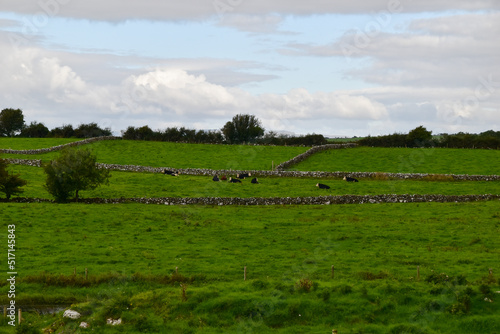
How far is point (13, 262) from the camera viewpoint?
100ft

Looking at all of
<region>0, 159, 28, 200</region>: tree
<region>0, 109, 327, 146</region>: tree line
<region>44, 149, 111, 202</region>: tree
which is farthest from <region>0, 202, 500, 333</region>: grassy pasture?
<region>0, 109, 327, 146</region>: tree line

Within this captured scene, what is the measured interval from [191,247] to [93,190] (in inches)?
1019

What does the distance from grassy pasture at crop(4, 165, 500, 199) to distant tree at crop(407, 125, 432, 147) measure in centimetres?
4576

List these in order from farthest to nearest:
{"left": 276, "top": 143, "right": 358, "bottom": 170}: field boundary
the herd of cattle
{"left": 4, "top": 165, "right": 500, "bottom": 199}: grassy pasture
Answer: {"left": 276, "top": 143, "right": 358, "bottom": 170}: field boundary
the herd of cattle
{"left": 4, "top": 165, "right": 500, "bottom": 199}: grassy pasture

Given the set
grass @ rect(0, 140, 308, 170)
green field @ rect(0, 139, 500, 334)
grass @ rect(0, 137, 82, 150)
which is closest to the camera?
green field @ rect(0, 139, 500, 334)

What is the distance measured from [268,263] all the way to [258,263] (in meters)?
0.53

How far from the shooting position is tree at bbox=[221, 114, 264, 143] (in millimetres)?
127938

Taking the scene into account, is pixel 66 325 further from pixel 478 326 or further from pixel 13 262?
pixel 478 326

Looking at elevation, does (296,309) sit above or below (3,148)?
below

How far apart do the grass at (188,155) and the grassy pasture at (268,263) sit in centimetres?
3008

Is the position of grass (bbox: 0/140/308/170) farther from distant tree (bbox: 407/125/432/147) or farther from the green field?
distant tree (bbox: 407/125/432/147)

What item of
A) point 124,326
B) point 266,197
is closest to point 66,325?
point 124,326

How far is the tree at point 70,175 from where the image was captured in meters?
51.2

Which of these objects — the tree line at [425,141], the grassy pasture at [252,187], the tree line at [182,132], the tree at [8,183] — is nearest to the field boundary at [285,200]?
the grassy pasture at [252,187]
